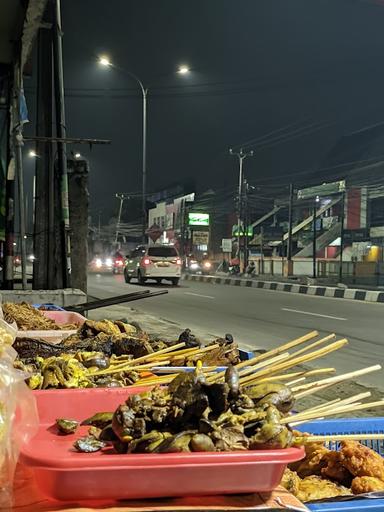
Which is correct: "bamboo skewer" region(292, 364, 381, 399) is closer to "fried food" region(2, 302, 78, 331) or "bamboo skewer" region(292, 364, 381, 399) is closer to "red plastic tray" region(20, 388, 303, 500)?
"red plastic tray" region(20, 388, 303, 500)

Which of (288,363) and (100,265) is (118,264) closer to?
(100,265)

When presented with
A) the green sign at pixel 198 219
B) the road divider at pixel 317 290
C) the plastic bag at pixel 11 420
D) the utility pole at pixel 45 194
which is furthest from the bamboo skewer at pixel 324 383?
the green sign at pixel 198 219

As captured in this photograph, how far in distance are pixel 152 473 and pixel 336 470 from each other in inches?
44.5

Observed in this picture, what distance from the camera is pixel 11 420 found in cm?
170

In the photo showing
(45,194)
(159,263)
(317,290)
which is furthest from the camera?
(159,263)

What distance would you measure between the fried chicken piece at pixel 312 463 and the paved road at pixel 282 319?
12.8ft

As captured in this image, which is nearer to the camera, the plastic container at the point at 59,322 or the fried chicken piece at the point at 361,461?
the fried chicken piece at the point at 361,461

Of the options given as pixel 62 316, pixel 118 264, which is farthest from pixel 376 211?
pixel 62 316

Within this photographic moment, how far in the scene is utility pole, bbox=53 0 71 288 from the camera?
8.14 m

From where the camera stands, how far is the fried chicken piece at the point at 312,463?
252 cm

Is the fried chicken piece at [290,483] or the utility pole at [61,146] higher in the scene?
the utility pole at [61,146]

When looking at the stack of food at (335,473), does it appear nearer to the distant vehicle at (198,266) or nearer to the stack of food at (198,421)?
the stack of food at (198,421)

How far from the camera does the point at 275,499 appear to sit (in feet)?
5.74

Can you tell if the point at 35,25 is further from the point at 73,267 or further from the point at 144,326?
the point at 144,326
